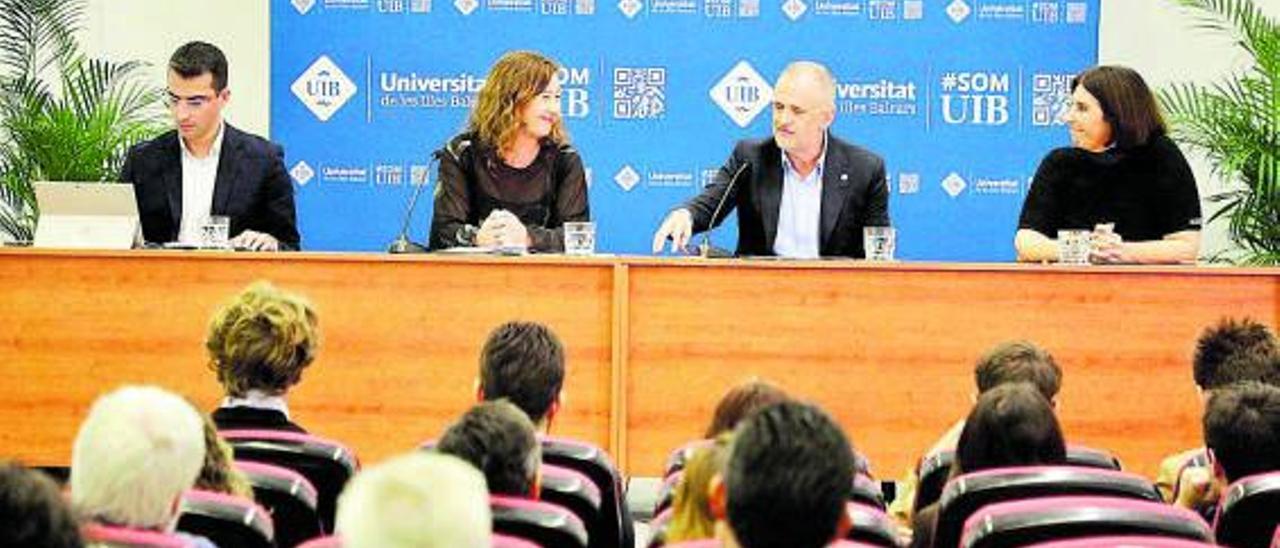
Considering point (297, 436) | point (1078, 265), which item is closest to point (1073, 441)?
point (1078, 265)

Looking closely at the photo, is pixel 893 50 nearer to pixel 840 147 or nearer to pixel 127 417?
pixel 840 147

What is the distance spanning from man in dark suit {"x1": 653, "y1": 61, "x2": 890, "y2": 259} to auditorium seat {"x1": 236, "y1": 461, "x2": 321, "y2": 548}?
10.3 feet

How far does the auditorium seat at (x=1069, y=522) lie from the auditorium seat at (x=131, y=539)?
126 cm

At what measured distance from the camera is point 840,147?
22.0 ft


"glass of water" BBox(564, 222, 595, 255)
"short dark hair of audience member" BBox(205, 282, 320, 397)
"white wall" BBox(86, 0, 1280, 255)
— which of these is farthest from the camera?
"white wall" BBox(86, 0, 1280, 255)

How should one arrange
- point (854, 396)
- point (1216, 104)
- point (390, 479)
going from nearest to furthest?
point (390, 479)
point (854, 396)
point (1216, 104)

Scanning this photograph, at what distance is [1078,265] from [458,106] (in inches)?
135

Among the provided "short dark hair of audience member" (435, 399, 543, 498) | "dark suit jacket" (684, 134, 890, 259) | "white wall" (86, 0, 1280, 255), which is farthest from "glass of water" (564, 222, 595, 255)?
"white wall" (86, 0, 1280, 255)

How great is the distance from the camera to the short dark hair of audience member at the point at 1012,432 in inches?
146

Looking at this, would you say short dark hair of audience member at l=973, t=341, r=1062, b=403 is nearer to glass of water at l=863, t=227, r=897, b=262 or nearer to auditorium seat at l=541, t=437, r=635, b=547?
auditorium seat at l=541, t=437, r=635, b=547

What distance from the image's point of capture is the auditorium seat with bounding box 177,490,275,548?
312 centimetres

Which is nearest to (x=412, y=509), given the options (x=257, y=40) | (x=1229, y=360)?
(x=1229, y=360)

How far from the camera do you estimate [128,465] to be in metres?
2.75

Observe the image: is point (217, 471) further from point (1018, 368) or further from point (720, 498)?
point (1018, 368)
